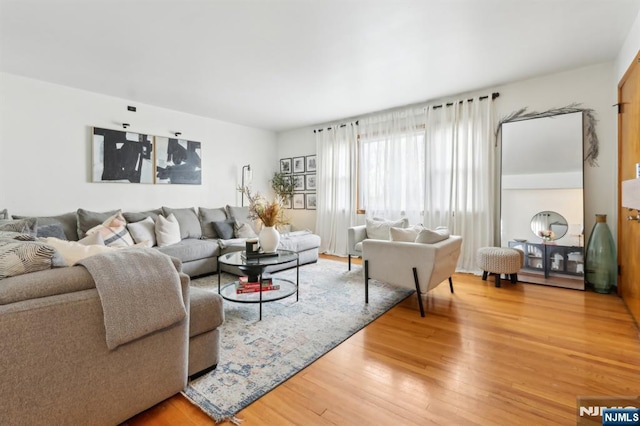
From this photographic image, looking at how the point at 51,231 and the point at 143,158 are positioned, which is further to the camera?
the point at 143,158

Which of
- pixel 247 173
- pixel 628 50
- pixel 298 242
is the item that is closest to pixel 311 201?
pixel 247 173

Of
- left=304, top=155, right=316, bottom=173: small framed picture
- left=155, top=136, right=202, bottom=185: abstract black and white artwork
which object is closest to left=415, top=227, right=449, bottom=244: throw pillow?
left=304, top=155, right=316, bottom=173: small framed picture

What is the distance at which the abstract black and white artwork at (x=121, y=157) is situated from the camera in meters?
3.96

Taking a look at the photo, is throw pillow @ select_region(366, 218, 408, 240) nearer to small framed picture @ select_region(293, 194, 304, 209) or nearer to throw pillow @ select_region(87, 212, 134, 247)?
small framed picture @ select_region(293, 194, 304, 209)

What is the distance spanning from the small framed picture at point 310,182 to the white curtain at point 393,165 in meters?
1.13

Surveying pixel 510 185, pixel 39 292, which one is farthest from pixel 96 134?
pixel 510 185

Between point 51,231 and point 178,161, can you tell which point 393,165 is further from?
point 51,231

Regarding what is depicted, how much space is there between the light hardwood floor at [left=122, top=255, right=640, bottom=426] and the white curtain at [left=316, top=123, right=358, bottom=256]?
2822mm

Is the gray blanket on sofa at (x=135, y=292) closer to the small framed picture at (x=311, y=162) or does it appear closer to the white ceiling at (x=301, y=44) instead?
the white ceiling at (x=301, y=44)

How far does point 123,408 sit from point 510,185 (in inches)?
170

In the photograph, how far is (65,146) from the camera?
3.71m

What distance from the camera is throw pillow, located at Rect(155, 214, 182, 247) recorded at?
382 cm

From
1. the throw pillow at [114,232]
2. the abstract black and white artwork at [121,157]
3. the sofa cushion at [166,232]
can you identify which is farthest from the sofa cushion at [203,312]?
the abstract black and white artwork at [121,157]

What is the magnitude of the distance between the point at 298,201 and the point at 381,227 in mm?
2440
